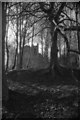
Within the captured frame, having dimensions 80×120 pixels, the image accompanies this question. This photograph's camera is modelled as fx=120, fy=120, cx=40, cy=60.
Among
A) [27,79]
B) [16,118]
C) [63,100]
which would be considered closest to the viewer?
[16,118]

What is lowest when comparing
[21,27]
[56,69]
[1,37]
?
[56,69]

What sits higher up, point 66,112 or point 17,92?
point 17,92

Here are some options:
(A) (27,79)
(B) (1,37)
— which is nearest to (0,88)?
(A) (27,79)

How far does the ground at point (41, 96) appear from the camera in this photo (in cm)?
202

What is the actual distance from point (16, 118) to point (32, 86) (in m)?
0.59

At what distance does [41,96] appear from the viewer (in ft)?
7.04

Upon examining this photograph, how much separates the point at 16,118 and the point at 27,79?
679 millimetres

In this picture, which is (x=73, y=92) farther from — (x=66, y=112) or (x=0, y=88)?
(x=0, y=88)

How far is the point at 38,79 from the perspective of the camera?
7.48 ft

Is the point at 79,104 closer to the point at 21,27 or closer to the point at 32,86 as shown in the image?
the point at 32,86

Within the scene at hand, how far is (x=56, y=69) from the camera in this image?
2318 mm

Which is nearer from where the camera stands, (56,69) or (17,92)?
(17,92)

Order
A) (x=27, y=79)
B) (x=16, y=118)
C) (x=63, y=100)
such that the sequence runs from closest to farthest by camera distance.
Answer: (x=16, y=118)
(x=63, y=100)
(x=27, y=79)

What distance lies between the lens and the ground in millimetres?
2018
